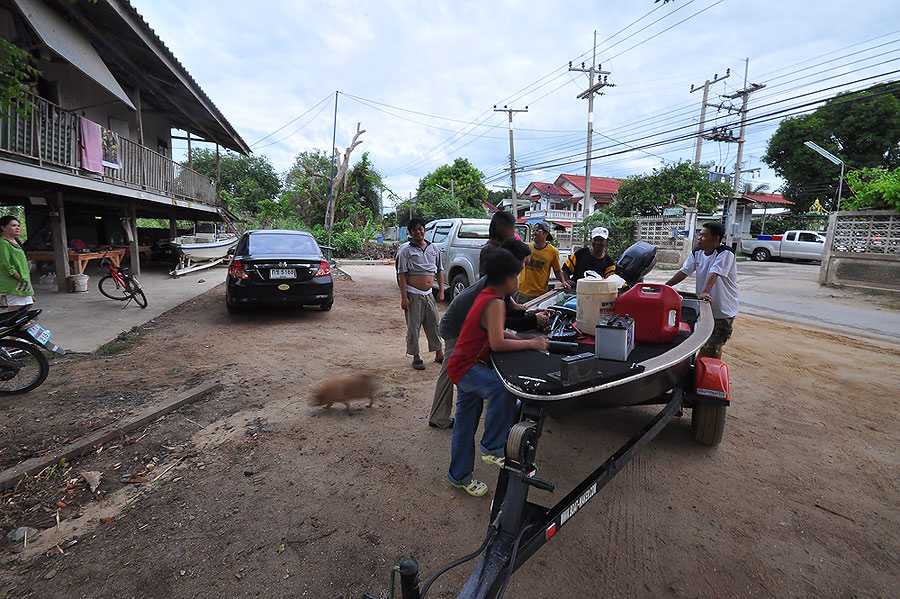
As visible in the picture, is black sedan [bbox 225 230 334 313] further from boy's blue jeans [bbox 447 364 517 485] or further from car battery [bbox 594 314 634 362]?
car battery [bbox 594 314 634 362]

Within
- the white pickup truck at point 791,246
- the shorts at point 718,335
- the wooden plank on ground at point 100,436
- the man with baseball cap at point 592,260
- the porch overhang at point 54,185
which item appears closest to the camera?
the wooden plank on ground at point 100,436

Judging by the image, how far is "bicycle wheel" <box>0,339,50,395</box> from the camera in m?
3.78

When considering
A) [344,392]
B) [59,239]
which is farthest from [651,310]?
[59,239]

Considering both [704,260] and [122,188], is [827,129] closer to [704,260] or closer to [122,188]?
[704,260]

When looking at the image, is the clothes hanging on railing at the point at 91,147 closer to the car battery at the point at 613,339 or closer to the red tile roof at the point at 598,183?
the car battery at the point at 613,339

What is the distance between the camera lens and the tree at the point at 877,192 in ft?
37.2

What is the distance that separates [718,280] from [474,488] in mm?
3247

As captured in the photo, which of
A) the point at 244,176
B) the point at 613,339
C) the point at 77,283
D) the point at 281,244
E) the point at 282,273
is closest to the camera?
the point at 613,339

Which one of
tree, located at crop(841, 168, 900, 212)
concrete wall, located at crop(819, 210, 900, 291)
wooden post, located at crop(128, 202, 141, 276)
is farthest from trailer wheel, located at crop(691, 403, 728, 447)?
wooden post, located at crop(128, 202, 141, 276)

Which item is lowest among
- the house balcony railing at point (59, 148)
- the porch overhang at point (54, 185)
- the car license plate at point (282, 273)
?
the car license plate at point (282, 273)

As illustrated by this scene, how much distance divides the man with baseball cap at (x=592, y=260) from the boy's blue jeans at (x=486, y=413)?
2.72 metres

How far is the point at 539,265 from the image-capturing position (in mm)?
5180

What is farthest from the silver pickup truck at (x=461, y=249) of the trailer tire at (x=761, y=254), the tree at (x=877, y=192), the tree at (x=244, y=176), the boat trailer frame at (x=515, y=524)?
the tree at (x=244, y=176)

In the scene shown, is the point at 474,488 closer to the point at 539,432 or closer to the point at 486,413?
the point at 486,413
